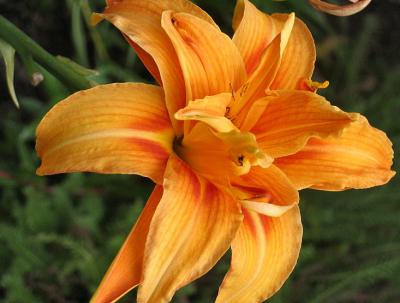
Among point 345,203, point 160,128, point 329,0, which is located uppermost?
point 160,128

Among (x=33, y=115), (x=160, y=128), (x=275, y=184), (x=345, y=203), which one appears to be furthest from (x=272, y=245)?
(x=33, y=115)

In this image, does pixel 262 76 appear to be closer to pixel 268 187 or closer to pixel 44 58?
pixel 268 187

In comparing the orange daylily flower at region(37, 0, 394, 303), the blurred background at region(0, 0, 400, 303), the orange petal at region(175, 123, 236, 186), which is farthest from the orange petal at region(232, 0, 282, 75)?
the blurred background at region(0, 0, 400, 303)

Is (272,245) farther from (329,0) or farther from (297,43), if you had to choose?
(329,0)

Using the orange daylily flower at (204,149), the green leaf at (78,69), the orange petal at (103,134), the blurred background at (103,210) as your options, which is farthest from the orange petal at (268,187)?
the blurred background at (103,210)

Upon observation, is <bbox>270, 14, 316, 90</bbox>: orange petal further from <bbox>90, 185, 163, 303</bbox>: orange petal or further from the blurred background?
the blurred background

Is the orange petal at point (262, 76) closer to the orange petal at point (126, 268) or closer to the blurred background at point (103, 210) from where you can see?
the orange petal at point (126, 268)
